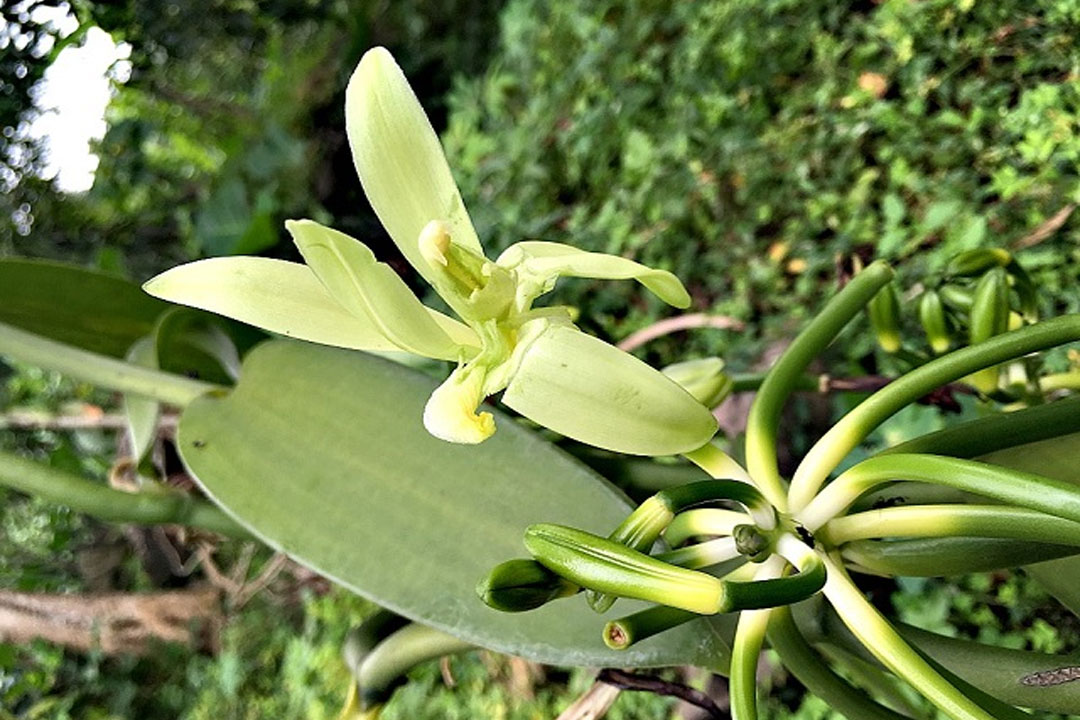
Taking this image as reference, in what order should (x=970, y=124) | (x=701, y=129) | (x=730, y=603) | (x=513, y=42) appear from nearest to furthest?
(x=730, y=603) → (x=970, y=124) → (x=701, y=129) → (x=513, y=42)

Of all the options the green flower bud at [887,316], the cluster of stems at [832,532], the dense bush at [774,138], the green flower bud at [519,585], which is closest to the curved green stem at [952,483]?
the cluster of stems at [832,532]

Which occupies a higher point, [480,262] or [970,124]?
[480,262]

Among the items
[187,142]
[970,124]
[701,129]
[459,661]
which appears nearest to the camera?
[970,124]

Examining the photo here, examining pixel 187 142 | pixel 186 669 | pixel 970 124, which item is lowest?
pixel 186 669

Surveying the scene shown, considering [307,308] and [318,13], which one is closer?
[307,308]

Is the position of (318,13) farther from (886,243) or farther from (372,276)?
(372,276)

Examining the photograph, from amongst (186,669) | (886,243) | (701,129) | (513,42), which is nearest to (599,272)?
(886,243)

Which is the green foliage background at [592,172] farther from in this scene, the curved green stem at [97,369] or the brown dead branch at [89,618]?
the curved green stem at [97,369]
